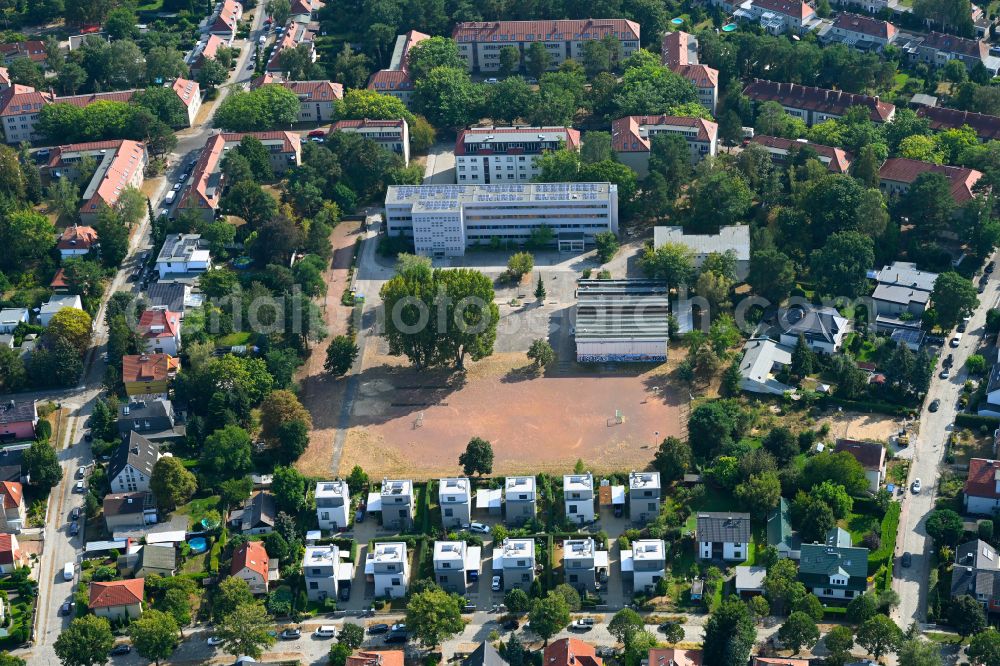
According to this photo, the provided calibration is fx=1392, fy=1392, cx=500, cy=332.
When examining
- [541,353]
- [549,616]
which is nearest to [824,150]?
[541,353]

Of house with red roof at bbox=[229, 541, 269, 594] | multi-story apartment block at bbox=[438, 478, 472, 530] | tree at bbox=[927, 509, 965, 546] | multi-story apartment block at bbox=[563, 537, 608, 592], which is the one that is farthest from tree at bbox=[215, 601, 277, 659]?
Result: tree at bbox=[927, 509, 965, 546]

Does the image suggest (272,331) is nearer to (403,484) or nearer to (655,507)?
(403,484)

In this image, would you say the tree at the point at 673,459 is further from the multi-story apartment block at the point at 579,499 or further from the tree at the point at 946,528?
the tree at the point at 946,528

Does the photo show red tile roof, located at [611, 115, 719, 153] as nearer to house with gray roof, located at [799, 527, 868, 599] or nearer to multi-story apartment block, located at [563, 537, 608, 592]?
multi-story apartment block, located at [563, 537, 608, 592]

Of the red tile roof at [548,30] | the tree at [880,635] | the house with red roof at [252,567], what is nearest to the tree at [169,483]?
the house with red roof at [252,567]

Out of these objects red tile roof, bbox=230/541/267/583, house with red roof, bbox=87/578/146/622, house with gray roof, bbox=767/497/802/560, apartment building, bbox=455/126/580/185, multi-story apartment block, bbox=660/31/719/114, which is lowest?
house with red roof, bbox=87/578/146/622

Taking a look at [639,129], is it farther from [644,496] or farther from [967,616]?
[967,616]
